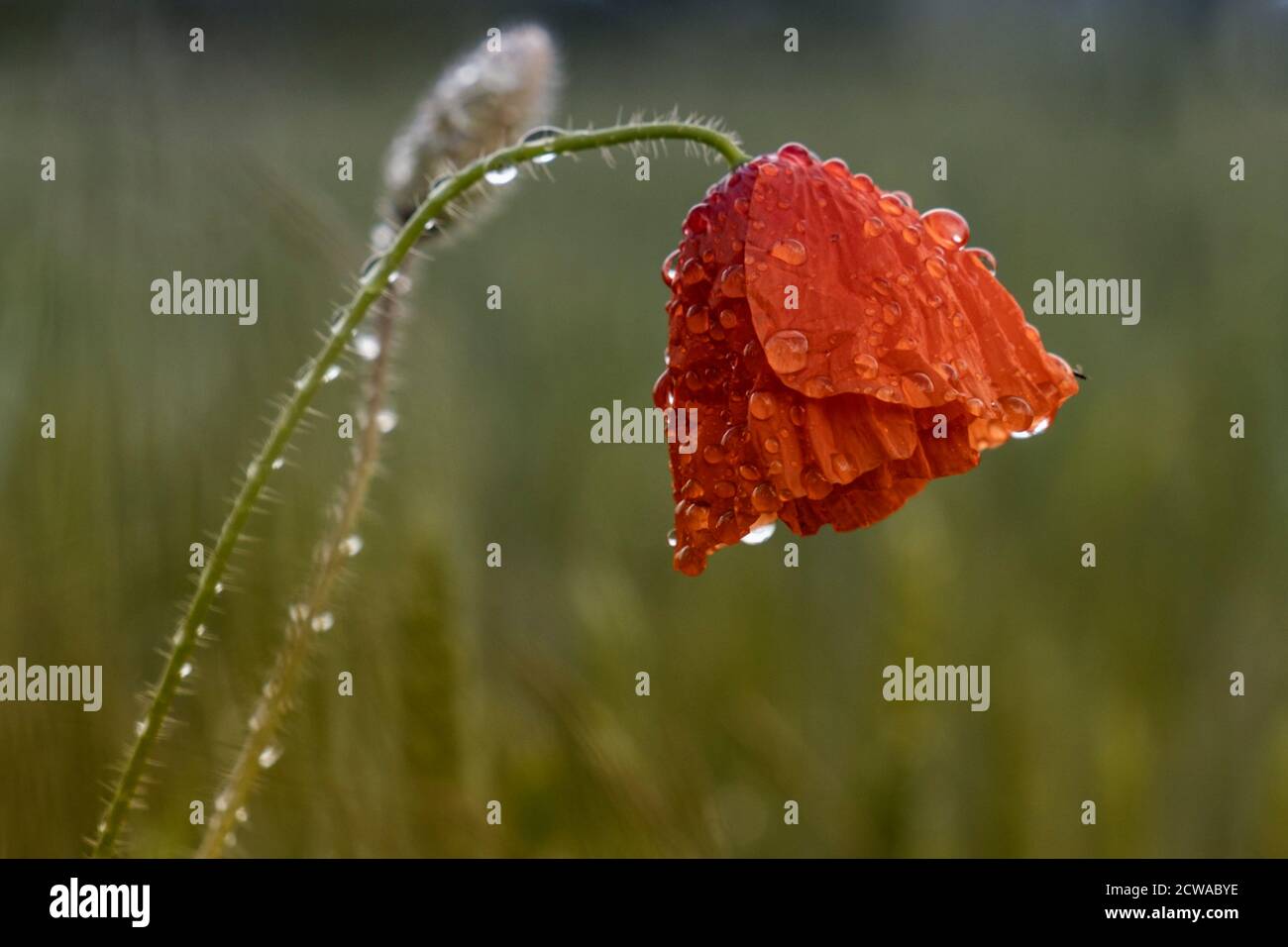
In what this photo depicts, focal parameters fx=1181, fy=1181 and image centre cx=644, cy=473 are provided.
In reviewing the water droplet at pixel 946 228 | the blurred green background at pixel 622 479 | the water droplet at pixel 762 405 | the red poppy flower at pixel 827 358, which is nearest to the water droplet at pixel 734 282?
the red poppy flower at pixel 827 358

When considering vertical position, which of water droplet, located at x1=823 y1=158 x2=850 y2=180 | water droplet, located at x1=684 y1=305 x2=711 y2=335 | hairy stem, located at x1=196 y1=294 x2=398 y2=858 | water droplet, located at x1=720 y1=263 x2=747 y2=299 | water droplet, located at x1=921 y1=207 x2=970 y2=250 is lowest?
hairy stem, located at x1=196 y1=294 x2=398 y2=858

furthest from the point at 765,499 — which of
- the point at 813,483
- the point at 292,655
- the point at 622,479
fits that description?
the point at 622,479

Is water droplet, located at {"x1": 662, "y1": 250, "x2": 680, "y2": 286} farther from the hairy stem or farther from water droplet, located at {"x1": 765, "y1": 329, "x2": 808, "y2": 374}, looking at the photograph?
the hairy stem

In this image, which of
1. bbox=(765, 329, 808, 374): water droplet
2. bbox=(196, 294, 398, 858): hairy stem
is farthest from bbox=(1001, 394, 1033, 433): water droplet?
bbox=(196, 294, 398, 858): hairy stem

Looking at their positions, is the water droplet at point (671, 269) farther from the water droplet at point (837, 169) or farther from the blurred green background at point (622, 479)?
the blurred green background at point (622, 479)

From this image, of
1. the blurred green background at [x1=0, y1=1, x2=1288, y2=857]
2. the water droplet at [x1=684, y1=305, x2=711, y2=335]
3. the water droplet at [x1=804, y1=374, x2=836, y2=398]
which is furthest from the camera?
the blurred green background at [x1=0, y1=1, x2=1288, y2=857]

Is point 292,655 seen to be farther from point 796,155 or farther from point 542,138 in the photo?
point 796,155

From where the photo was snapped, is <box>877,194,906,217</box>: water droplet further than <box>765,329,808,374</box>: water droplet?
Yes
